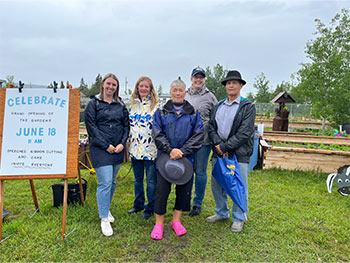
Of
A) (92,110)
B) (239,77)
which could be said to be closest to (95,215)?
(92,110)

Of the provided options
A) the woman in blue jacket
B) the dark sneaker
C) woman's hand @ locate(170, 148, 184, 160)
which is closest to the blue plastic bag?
the woman in blue jacket

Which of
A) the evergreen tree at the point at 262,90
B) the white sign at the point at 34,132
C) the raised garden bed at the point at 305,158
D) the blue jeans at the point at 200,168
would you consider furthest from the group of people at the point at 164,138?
the evergreen tree at the point at 262,90

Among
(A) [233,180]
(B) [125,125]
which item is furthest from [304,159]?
(B) [125,125]

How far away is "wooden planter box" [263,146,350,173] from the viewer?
4984mm

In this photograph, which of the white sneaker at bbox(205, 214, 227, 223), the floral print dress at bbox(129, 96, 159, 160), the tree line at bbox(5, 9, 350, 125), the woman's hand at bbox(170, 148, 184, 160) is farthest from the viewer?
the tree line at bbox(5, 9, 350, 125)

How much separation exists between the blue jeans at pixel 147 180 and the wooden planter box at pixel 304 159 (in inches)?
127

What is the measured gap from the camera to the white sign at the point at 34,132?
2.61 meters

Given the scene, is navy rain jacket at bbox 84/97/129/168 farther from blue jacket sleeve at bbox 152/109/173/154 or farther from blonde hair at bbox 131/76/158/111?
blue jacket sleeve at bbox 152/109/173/154

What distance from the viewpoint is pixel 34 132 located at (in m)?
2.66

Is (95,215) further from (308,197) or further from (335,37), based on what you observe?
(335,37)

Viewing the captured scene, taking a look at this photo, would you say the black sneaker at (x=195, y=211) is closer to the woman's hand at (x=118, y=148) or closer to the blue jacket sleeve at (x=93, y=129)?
the woman's hand at (x=118, y=148)

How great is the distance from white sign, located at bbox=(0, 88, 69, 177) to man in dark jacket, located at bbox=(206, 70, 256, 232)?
171cm

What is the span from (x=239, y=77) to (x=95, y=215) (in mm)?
2446

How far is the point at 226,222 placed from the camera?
306 centimetres
